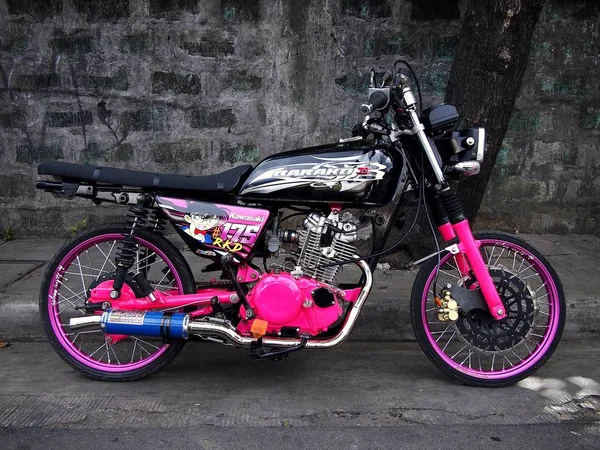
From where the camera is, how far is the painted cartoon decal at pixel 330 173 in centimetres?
325

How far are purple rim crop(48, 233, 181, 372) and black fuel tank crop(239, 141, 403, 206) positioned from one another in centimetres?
67

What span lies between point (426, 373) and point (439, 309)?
0.48 meters

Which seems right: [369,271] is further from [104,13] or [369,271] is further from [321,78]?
[104,13]

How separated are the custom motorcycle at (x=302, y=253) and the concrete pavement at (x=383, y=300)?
0.76 metres

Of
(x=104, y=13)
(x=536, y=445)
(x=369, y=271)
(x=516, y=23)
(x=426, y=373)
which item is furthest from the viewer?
(x=104, y=13)

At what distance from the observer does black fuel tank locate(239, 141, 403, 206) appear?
A: 10.7 ft

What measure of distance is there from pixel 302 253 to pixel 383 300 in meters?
1.14

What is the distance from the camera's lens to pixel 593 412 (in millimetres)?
3236

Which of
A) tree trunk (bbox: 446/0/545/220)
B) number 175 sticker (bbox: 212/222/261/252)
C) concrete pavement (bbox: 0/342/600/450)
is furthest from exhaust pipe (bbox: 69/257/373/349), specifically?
tree trunk (bbox: 446/0/545/220)

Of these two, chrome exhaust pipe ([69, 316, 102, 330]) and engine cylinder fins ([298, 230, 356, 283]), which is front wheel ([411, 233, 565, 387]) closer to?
engine cylinder fins ([298, 230, 356, 283])

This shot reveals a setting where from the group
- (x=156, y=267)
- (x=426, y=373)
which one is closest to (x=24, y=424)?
(x=156, y=267)

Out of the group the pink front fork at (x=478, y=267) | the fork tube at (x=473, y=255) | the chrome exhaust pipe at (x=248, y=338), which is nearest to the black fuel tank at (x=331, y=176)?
the fork tube at (x=473, y=255)

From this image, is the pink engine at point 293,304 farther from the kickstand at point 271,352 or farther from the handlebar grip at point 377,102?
the handlebar grip at point 377,102

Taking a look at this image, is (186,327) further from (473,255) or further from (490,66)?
(490,66)
